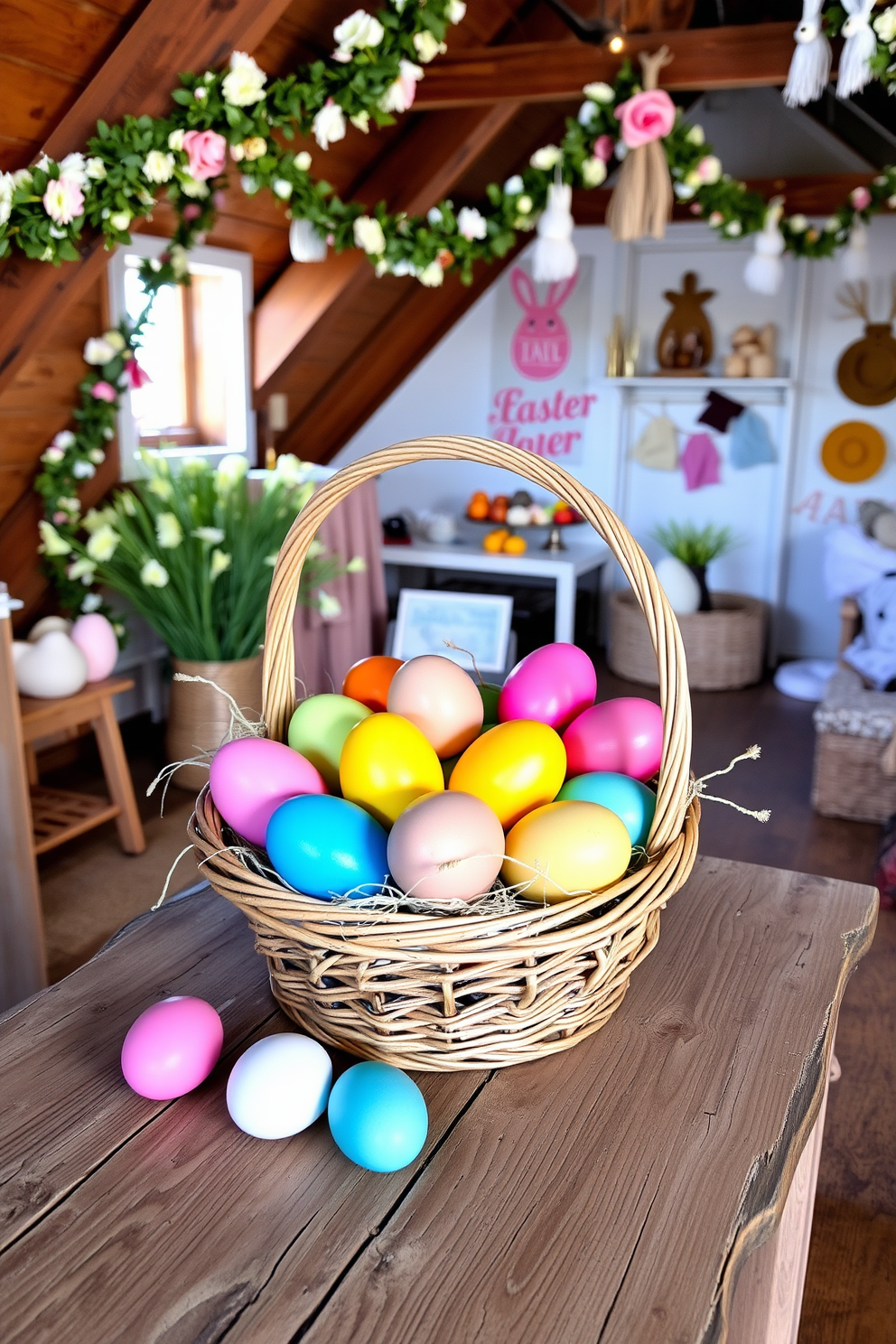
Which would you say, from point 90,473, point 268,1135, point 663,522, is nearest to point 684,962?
point 268,1135

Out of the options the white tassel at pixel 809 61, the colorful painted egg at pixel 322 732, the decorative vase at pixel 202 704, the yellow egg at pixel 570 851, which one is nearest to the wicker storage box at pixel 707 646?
the decorative vase at pixel 202 704

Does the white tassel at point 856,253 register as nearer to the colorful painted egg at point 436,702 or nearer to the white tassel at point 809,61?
the white tassel at point 809,61

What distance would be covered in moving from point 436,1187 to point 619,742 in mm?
410

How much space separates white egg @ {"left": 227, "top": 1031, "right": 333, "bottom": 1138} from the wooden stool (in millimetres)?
1889

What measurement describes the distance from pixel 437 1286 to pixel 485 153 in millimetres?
4201

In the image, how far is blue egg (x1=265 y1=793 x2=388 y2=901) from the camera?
0.81 metres

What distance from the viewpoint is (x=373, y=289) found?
418cm

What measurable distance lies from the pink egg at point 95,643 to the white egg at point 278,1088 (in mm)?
2090

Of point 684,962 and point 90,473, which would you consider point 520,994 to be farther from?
point 90,473

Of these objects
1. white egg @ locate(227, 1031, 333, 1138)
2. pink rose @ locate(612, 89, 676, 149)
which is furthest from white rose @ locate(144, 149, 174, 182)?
white egg @ locate(227, 1031, 333, 1138)

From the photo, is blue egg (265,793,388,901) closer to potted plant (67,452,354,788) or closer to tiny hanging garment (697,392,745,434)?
potted plant (67,452,354,788)

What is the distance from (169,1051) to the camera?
0.79m

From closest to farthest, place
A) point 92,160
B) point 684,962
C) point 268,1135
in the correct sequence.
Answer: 1. point 268,1135
2. point 684,962
3. point 92,160

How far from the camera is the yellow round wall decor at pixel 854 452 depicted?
183 inches
